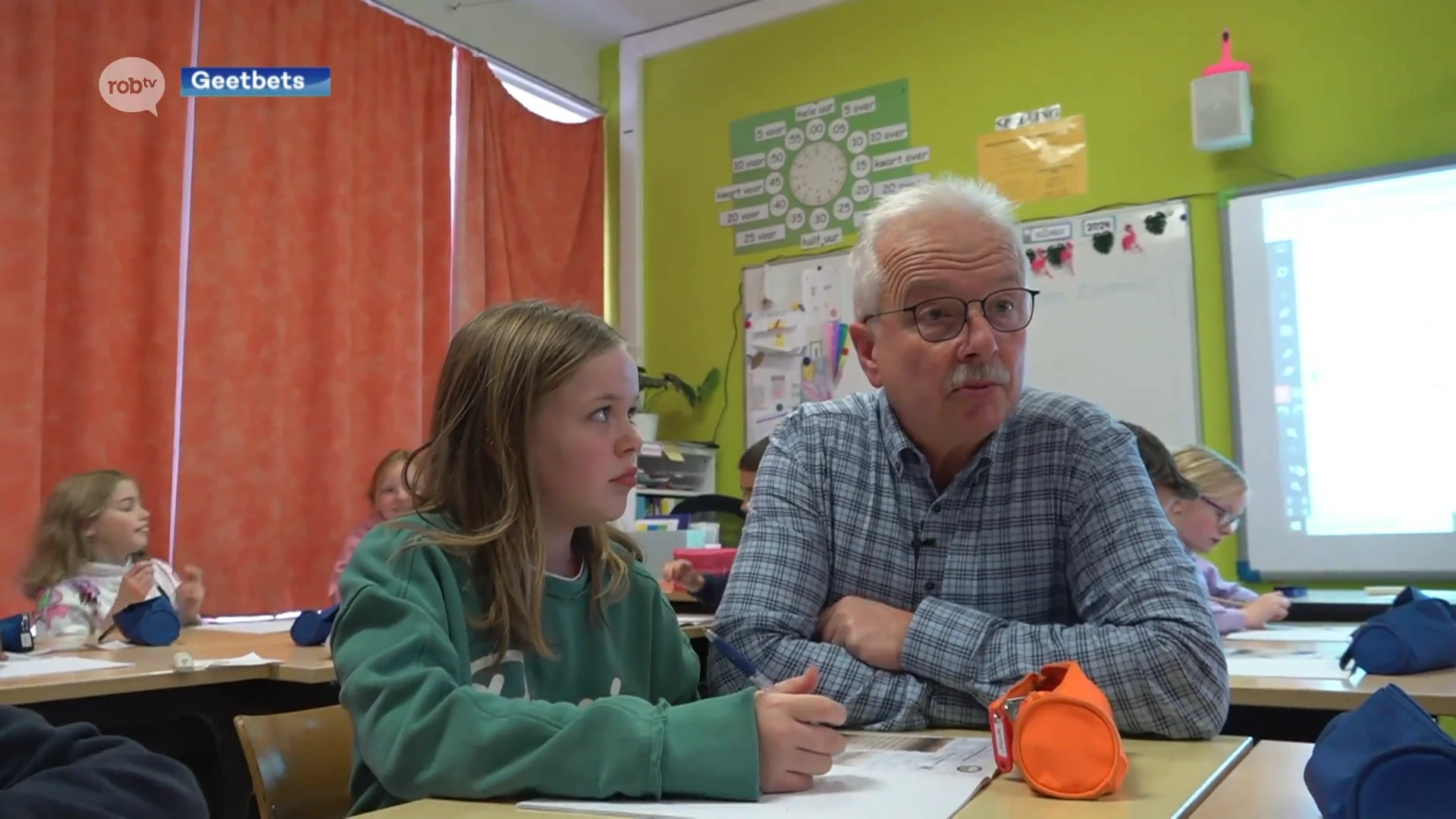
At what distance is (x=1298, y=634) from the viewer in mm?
2367

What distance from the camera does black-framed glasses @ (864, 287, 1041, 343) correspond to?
1336 mm

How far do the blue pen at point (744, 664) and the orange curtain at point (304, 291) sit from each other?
261cm

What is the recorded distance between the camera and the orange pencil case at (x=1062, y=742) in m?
0.84

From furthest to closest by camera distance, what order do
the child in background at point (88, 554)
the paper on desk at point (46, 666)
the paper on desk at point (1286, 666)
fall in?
the child in background at point (88, 554)
the paper on desk at point (46, 666)
the paper on desk at point (1286, 666)

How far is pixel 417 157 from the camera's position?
161 inches

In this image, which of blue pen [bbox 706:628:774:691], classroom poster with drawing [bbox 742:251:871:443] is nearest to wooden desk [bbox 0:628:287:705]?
blue pen [bbox 706:628:774:691]

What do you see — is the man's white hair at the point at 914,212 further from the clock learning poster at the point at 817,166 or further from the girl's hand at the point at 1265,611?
the clock learning poster at the point at 817,166

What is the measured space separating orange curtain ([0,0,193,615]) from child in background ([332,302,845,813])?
2.26 metres

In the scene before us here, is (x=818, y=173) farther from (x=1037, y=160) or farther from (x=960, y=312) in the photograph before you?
(x=960, y=312)

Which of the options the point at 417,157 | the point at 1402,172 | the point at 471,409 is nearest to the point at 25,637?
the point at 471,409

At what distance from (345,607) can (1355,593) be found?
310cm

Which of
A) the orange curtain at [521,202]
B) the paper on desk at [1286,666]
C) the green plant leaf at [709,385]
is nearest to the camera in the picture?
the paper on desk at [1286,666]

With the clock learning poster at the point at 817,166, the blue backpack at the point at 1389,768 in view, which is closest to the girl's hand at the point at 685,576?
the blue backpack at the point at 1389,768

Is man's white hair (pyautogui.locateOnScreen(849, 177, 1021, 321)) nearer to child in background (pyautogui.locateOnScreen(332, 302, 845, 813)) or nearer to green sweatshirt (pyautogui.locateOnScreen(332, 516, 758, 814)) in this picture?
child in background (pyautogui.locateOnScreen(332, 302, 845, 813))
